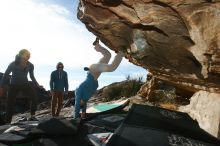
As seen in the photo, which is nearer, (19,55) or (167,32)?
(167,32)

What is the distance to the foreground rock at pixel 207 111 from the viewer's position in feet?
17.9

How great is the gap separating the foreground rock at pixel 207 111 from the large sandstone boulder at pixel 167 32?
9.0 inches

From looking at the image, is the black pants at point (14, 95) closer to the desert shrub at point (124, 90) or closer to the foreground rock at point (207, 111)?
the foreground rock at point (207, 111)

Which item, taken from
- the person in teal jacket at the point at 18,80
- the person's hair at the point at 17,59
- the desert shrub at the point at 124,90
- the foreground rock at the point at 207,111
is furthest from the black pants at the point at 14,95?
the desert shrub at the point at 124,90

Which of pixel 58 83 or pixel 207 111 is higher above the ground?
pixel 58 83

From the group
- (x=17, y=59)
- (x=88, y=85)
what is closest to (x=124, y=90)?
(x=17, y=59)

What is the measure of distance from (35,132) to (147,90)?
788cm

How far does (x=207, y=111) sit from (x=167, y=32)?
1.77 metres

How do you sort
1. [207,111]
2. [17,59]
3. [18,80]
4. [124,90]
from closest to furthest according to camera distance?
[207,111], [18,80], [17,59], [124,90]

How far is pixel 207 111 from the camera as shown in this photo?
6125mm

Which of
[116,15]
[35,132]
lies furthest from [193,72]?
[35,132]

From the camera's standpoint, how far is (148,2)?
4.93 metres

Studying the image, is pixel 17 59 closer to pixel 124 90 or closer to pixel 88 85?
pixel 88 85

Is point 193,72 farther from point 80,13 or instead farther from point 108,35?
point 80,13
